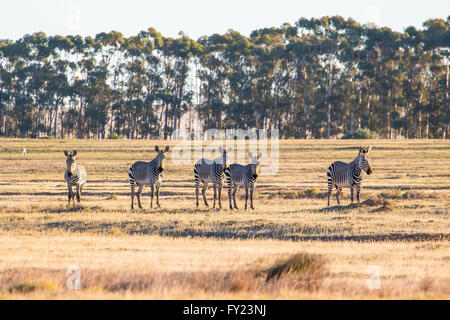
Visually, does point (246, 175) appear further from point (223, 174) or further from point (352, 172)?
point (352, 172)

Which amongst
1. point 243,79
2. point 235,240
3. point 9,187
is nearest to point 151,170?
point 235,240

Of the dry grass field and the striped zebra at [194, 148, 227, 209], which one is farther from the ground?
the striped zebra at [194, 148, 227, 209]

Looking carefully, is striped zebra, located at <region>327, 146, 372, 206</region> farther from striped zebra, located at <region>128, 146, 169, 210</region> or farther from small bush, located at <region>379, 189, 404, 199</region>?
striped zebra, located at <region>128, 146, 169, 210</region>

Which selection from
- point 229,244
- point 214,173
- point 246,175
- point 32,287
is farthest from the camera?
point 214,173

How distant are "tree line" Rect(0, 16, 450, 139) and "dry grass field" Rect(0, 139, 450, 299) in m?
50.7

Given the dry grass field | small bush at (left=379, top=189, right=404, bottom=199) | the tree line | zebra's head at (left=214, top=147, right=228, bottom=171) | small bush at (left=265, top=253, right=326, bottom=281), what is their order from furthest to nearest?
the tree line, small bush at (left=379, top=189, right=404, bottom=199), zebra's head at (left=214, top=147, right=228, bottom=171), small bush at (left=265, top=253, right=326, bottom=281), the dry grass field

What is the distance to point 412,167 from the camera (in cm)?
5522

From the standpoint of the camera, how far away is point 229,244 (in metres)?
18.7

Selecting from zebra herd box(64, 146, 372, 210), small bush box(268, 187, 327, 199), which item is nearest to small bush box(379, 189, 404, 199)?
small bush box(268, 187, 327, 199)

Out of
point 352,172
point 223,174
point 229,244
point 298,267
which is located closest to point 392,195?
point 352,172

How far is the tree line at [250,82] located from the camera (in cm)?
9512

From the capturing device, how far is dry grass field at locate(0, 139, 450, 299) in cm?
1184

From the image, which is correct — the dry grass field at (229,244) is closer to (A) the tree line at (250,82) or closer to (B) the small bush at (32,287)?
(B) the small bush at (32,287)

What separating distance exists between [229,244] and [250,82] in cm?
8252
